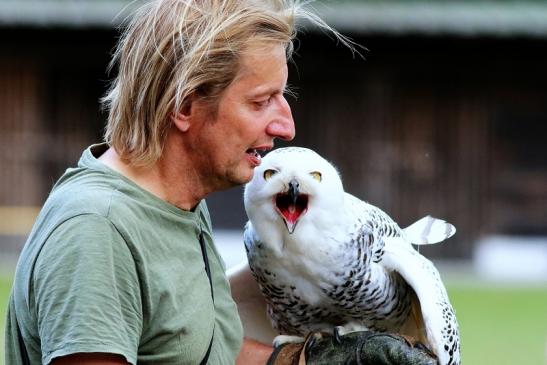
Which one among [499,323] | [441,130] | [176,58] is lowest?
[499,323]

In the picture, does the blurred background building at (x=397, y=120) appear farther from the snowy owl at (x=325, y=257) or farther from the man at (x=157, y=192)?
the man at (x=157, y=192)

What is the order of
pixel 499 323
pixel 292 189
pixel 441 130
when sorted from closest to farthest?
pixel 292 189 < pixel 499 323 < pixel 441 130

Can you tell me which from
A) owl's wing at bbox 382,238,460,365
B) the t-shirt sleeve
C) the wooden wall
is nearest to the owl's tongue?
owl's wing at bbox 382,238,460,365

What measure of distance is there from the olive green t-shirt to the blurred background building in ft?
41.7

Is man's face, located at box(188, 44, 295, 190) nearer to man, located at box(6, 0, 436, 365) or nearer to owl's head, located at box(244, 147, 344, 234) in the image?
man, located at box(6, 0, 436, 365)

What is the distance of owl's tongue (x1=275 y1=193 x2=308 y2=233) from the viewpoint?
3363 mm

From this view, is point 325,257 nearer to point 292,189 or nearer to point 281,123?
point 292,189

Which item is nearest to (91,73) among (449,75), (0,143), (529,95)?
(0,143)

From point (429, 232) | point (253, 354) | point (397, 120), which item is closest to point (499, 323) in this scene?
point (397, 120)

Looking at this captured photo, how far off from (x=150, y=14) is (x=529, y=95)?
13.9 m

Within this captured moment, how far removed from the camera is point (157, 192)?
2.60 metres

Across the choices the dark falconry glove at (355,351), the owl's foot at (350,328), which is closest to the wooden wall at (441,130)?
the owl's foot at (350,328)

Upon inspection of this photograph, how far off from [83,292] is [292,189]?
115cm

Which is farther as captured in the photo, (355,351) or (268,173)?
(268,173)
